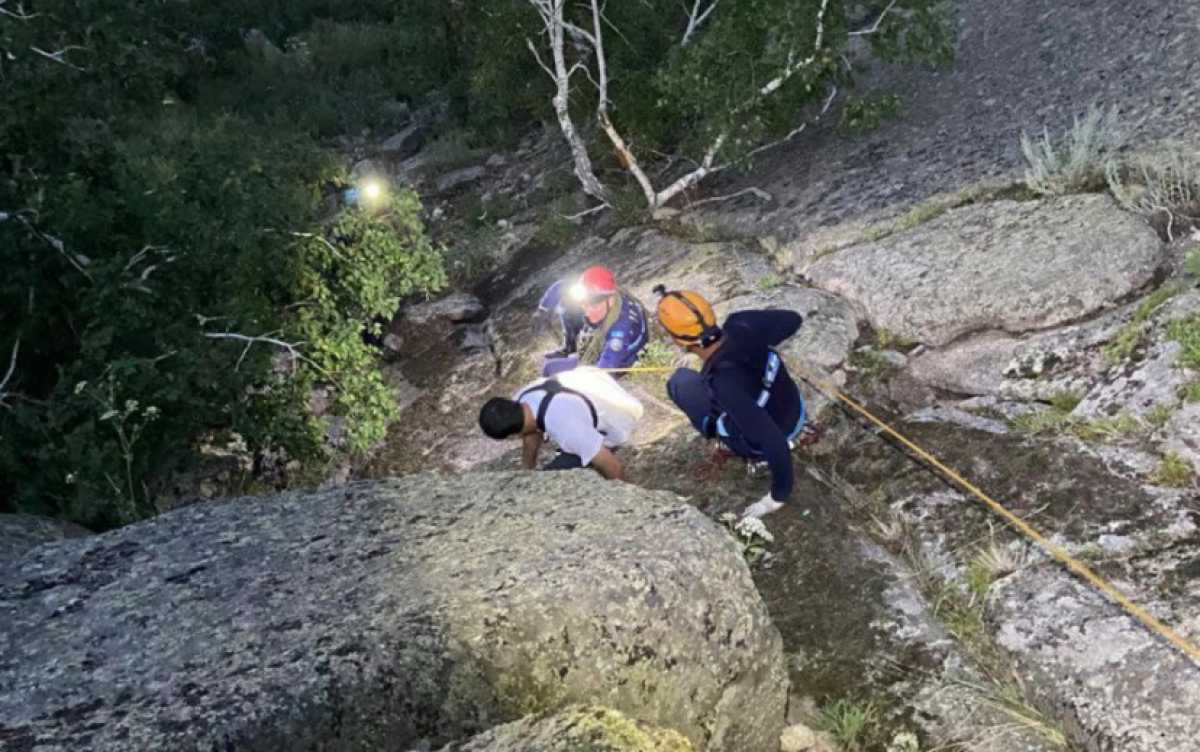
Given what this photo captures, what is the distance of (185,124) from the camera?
55.7 feet

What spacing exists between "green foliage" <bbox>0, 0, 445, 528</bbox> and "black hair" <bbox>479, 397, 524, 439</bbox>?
2343mm

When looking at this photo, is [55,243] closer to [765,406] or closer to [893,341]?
[765,406]

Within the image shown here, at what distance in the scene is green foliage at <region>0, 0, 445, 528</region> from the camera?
705cm

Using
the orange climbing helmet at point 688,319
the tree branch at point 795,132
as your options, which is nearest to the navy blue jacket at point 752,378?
the orange climbing helmet at point 688,319

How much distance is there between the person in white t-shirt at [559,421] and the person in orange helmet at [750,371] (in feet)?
2.63

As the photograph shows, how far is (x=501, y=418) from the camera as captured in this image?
18.9 feet

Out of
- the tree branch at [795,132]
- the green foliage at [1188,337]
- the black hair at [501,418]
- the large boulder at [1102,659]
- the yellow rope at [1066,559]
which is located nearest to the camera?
the large boulder at [1102,659]

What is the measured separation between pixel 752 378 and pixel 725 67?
538cm

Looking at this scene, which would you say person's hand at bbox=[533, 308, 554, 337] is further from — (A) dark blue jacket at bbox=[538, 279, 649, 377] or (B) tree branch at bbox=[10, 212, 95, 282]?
(B) tree branch at bbox=[10, 212, 95, 282]

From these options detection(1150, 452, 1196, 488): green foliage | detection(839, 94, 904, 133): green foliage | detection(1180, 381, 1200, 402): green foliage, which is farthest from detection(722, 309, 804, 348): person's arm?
detection(839, 94, 904, 133): green foliage

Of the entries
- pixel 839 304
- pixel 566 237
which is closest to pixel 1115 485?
pixel 839 304

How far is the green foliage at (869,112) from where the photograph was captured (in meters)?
9.73

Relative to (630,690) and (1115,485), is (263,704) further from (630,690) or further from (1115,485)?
(1115,485)

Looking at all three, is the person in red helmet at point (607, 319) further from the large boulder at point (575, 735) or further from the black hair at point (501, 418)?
the large boulder at point (575, 735)
